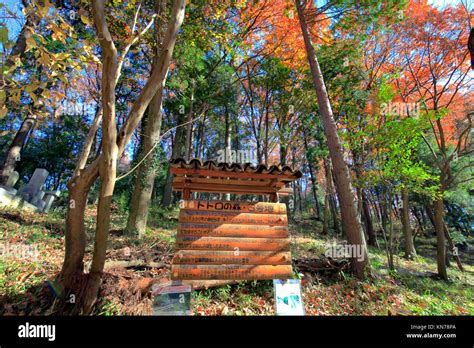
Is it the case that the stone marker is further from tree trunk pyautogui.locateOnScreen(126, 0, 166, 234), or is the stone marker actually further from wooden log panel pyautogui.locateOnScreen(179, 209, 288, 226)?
wooden log panel pyautogui.locateOnScreen(179, 209, 288, 226)

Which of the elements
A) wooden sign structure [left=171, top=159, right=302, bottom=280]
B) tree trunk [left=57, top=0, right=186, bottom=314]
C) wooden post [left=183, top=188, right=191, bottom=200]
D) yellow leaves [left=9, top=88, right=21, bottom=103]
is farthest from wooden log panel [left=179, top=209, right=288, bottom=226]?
yellow leaves [left=9, top=88, right=21, bottom=103]

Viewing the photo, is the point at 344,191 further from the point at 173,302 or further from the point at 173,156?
the point at 173,156

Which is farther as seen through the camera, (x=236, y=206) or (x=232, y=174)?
(x=236, y=206)

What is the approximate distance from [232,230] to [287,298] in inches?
62.6

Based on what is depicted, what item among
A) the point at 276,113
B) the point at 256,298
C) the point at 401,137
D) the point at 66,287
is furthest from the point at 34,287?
the point at 276,113

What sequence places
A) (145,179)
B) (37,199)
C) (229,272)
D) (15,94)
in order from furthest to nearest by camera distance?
(37,199), (145,179), (229,272), (15,94)

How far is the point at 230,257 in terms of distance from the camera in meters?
4.33

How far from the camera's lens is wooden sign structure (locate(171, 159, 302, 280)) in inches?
165

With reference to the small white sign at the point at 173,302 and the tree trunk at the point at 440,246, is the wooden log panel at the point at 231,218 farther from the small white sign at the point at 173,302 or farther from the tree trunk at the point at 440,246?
the tree trunk at the point at 440,246

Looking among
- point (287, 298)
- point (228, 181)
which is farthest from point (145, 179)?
point (287, 298)

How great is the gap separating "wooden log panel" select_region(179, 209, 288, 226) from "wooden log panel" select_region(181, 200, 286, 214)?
85 millimetres

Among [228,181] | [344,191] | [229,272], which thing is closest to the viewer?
[229,272]
